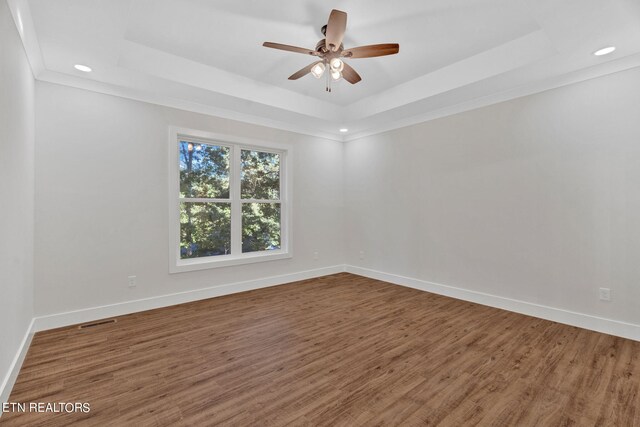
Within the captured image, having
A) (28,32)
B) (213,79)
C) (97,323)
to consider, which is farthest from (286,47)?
(97,323)

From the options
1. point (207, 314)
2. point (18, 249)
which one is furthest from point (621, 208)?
point (18, 249)

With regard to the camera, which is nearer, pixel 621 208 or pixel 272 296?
pixel 621 208

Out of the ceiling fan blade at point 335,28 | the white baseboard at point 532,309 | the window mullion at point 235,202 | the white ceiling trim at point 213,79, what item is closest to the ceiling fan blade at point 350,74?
the ceiling fan blade at point 335,28

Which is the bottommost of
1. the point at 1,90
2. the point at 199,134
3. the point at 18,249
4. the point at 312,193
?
the point at 18,249

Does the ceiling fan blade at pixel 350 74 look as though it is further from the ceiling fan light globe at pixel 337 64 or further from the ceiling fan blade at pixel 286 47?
the ceiling fan blade at pixel 286 47

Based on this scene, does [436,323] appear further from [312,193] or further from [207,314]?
[312,193]

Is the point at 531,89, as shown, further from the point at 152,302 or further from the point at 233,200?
the point at 152,302

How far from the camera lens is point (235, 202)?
457cm

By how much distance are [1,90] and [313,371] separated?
2.76 m

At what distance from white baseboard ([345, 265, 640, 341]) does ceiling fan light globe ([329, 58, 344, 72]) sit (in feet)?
10.7

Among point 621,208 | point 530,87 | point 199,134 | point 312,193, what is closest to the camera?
point 621,208

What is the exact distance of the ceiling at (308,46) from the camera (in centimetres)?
237

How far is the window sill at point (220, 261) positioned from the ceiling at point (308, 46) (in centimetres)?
206

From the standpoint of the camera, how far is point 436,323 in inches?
128
